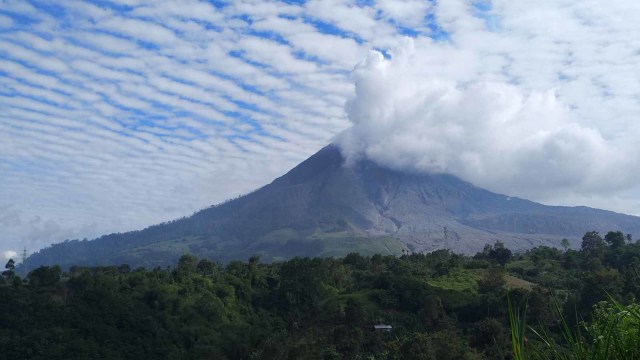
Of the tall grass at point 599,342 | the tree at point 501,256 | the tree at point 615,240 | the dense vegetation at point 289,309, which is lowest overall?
the dense vegetation at point 289,309

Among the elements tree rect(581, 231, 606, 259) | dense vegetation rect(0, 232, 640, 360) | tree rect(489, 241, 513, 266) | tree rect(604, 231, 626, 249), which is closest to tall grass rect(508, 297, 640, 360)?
dense vegetation rect(0, 232, 640, 360)

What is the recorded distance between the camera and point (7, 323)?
132ft

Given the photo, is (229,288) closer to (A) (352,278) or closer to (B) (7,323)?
(A) (352,278)

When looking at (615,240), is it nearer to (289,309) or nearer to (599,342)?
(289,309)

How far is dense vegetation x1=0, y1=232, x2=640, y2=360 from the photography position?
35.9m

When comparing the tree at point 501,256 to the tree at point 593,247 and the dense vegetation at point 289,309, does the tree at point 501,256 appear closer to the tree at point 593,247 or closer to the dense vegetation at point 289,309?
the tree at point 593,247

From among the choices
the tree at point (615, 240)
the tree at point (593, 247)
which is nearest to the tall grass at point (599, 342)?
the tree at point (593, 247)

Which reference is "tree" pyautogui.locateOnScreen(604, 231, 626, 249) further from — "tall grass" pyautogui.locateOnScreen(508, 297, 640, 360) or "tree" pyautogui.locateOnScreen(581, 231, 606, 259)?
"tall grass" pyautogui.locateOnScreen(508, 297, 640, 360)

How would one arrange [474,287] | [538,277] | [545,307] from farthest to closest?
1. [538,277]
2. [474,287]
3. [545,307]

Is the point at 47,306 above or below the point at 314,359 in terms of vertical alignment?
above

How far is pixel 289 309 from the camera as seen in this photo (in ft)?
163

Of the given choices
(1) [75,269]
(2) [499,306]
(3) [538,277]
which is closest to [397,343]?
(2) [499,306]

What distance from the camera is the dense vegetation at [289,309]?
3594 cm

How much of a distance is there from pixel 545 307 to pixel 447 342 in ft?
44.8
